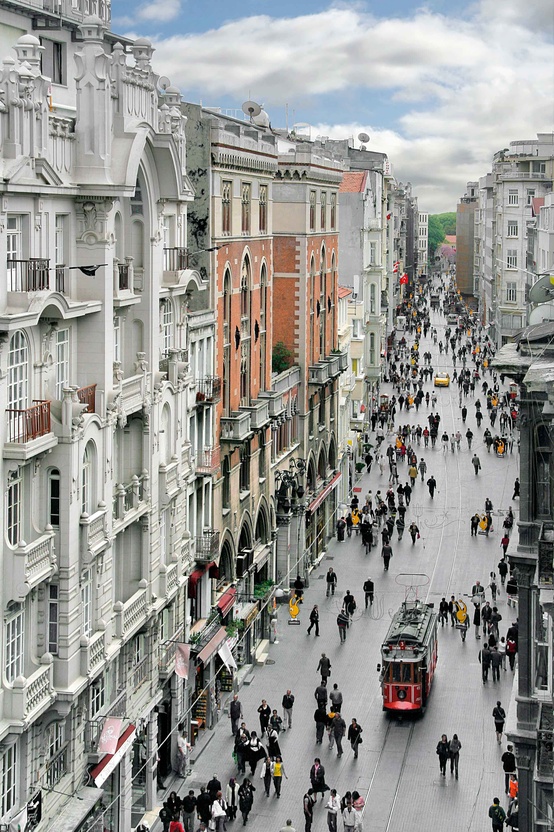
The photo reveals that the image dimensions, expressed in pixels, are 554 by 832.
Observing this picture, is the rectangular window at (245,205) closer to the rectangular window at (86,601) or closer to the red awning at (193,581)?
the red awning at (193,581)

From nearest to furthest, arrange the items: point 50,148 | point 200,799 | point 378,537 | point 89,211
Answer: point 50,148 → point 89,211 → point 200,799 → point 378,537

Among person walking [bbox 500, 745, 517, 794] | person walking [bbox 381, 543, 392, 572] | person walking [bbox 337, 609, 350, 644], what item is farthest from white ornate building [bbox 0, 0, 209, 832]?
person walking [bbox 381, 543, 392, 572]

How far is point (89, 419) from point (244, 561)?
21.9 meters

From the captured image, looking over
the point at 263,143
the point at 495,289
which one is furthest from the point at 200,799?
the point at 495,289

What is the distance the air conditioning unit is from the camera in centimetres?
5083

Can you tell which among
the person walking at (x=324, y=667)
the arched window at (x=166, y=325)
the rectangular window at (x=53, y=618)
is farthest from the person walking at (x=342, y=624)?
the rectangular window at (x=53, y=618)

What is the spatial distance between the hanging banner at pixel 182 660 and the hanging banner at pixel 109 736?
6.57 meters

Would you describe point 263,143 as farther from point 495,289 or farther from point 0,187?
point 495,289

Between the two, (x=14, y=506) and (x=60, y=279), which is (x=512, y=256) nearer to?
(x=60, y=279)

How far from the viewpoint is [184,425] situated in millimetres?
39719

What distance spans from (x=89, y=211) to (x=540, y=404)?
11.1m

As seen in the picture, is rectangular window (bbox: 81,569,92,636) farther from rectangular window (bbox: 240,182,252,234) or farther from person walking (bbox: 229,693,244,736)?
rectangular window (bbox: 240,182,252,234)

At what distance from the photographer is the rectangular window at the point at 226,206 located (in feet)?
156

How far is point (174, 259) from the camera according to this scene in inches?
1533
